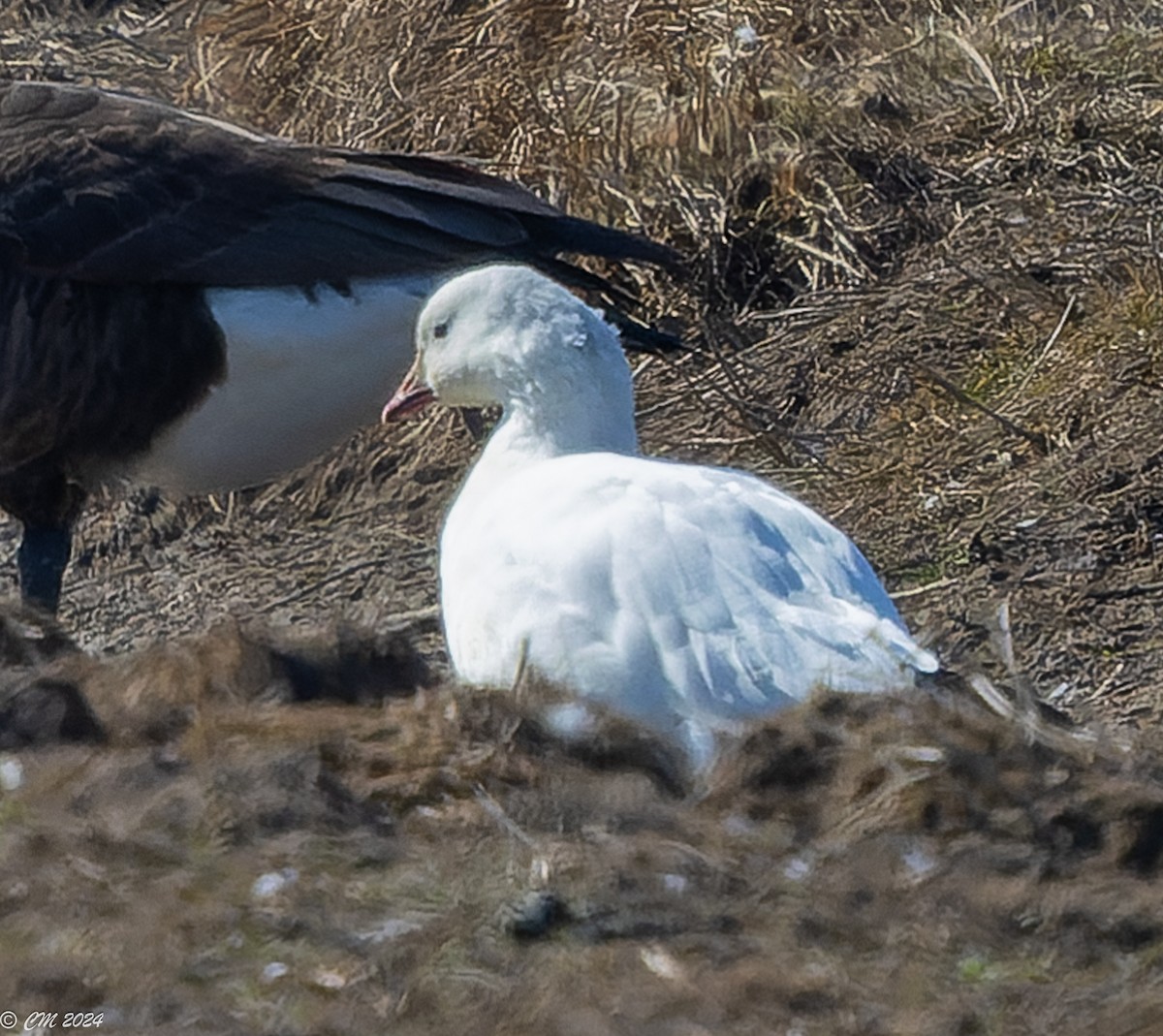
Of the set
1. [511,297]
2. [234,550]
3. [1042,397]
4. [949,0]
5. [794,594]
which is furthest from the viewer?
[949,0]

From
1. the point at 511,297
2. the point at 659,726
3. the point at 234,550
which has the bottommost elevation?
the point at 234,550

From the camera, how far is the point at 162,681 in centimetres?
448

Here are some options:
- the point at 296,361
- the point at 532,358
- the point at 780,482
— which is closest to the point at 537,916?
the point at 532,358

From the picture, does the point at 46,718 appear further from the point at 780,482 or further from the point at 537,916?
the point at 780,482

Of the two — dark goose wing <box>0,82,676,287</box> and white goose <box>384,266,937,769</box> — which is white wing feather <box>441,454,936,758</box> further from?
dark goose wing <box>0,82,676,287</box>

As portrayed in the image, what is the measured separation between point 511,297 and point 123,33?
20.2 feet

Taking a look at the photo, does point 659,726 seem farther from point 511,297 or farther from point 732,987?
point 511,297

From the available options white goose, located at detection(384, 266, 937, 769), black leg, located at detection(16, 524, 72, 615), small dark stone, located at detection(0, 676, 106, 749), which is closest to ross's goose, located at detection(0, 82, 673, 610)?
black leg, located at detection(16, 524, 72, 615)

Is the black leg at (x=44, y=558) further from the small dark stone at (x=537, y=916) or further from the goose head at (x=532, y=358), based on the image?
the small dark stone at (x=537, y=916)

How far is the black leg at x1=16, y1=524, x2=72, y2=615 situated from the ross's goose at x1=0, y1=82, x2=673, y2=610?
234 mm

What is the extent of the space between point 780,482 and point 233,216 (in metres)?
1.84

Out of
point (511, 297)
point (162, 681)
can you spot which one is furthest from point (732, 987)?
point (511, 297)

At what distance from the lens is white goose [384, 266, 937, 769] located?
4176mm

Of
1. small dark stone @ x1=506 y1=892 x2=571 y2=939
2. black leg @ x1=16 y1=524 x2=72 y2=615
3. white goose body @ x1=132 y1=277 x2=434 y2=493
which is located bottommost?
black leg @ x1=16 y1=524 x2=72 y2=615
